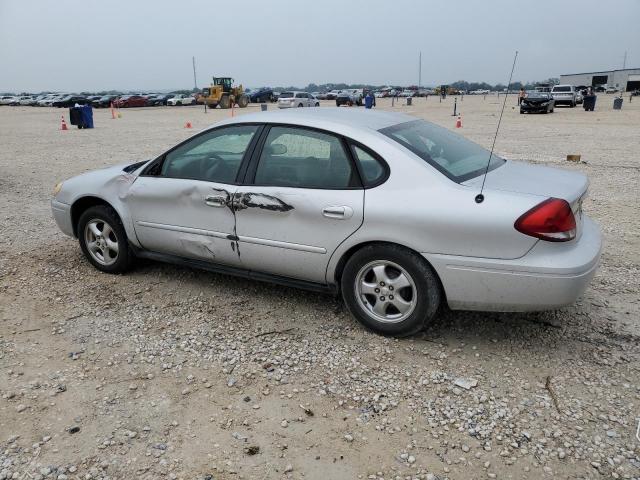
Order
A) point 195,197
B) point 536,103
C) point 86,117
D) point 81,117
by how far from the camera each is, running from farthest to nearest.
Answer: point 536,103, point 86,117, point 81,117, point 195,197

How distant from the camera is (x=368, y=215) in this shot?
3.42m

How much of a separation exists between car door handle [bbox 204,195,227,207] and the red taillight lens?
81.6 inches

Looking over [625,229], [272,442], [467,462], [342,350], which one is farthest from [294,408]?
[625,229]

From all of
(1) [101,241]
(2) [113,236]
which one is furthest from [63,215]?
(2) [113,236]

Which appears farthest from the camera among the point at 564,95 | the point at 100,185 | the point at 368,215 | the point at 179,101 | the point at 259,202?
the point at 179,101

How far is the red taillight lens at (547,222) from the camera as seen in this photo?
305 cm

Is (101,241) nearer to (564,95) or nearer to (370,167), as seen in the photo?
(370,167)

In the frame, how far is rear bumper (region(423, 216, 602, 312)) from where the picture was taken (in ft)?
10.1

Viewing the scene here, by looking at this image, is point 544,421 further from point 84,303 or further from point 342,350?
point 84,303

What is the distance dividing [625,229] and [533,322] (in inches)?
121

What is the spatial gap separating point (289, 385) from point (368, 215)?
46.2 inches

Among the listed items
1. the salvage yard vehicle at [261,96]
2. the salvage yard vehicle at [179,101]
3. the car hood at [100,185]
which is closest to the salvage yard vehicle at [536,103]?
the car hood at [100,185]

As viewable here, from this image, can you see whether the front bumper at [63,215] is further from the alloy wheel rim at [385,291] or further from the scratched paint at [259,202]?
the alloy wheel rim at [385,291]

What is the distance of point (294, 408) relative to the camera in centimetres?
295
